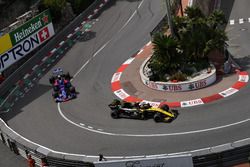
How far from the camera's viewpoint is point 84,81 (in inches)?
1437

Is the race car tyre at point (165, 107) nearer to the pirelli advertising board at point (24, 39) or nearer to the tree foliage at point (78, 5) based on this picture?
the pirelli advertising board at point (24, 39)

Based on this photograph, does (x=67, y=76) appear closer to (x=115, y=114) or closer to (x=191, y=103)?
(x=115, y=114)

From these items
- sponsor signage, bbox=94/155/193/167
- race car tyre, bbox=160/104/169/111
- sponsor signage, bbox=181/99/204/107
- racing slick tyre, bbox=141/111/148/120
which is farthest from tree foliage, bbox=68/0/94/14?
sponsor signage, bbox=94/155/193/167

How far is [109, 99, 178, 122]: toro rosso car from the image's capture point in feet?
91.2

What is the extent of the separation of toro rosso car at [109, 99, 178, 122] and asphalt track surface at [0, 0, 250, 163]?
39 cm

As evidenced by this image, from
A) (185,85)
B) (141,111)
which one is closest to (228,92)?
(185,85)

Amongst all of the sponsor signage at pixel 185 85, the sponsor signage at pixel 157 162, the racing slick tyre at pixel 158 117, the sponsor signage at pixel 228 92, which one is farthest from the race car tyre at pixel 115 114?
the sponsor signage at pixel 157 162

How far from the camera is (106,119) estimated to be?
29.7m

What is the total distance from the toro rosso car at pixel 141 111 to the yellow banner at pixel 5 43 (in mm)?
12376

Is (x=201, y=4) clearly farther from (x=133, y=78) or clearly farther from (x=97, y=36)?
(x=133, y=78)

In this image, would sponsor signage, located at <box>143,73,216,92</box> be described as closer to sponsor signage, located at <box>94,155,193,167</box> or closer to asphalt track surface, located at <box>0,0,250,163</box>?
asphalt track surface, located at <box>0,0,250,163</box>

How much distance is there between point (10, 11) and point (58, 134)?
22.3 meters

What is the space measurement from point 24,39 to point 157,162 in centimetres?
2244

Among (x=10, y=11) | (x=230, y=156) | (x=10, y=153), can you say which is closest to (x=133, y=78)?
(x=10, y=153)
